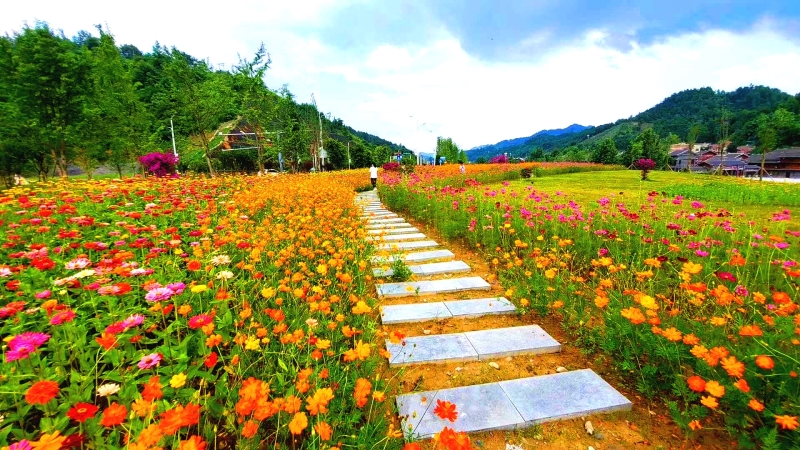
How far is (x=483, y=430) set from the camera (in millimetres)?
2045

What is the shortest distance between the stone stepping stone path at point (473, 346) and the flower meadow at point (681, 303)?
365 millimetres

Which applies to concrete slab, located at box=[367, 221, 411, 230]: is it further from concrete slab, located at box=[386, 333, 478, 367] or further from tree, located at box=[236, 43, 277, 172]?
tree, located at box=[236, 43, 277, 172]

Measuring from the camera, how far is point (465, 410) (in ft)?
7.18

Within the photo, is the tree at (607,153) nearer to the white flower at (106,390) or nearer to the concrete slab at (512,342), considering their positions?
the concrete slab at (512,342)

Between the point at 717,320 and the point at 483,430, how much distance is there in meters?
1.64

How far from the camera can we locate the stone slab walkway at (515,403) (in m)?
2.09

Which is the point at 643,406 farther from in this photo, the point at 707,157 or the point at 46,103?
the point at 707,157

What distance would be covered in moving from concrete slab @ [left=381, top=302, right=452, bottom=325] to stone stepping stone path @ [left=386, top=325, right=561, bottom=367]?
1.14ft

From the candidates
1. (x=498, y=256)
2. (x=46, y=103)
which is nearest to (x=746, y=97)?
(x=498, y=256)

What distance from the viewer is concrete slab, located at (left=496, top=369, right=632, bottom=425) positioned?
2180mm

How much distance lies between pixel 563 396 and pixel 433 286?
2.14 m

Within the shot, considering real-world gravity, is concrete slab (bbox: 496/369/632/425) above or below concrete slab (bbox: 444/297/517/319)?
below

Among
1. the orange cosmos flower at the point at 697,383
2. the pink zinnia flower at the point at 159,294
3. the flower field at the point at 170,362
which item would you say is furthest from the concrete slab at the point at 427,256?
the orange cosmos flower at the point at 697,383

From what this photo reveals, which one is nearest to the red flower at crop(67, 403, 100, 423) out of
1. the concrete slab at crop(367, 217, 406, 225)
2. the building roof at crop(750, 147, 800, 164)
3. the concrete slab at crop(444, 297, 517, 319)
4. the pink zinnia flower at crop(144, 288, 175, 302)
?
the pink zinnia flower at crop(144, 288, 175, 302)
